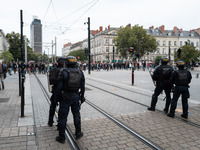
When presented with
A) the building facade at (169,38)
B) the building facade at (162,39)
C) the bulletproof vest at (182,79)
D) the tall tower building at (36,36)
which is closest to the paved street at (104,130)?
the bulletproof vest at (182,79)

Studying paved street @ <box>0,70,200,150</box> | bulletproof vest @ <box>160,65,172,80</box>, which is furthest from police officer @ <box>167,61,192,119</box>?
paved street @ <box>0,70,200,150</box>

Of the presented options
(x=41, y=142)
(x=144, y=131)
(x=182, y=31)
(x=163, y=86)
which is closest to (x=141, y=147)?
(x=144, y=131)

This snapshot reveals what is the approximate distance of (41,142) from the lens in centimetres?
375

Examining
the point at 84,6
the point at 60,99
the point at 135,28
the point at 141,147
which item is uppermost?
the point at 135,28

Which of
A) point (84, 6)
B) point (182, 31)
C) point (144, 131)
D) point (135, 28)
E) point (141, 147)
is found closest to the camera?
point (141, 147)

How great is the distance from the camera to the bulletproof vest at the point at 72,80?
12.1ft

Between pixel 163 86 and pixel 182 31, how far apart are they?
78129 millimetres

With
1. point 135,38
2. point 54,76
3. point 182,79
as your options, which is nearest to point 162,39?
point 135,38

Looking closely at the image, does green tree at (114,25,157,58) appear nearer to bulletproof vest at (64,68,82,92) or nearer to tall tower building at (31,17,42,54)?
tall tower building at (31,17,42,54)

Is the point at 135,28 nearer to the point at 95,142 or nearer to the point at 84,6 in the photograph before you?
the point at 84,6

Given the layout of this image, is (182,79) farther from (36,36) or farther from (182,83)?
(36,36)

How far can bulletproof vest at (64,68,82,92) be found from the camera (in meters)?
3.68

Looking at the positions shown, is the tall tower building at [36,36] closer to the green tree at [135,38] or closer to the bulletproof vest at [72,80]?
the bulletproof vest at [72,80]

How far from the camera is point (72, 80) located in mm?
3691
